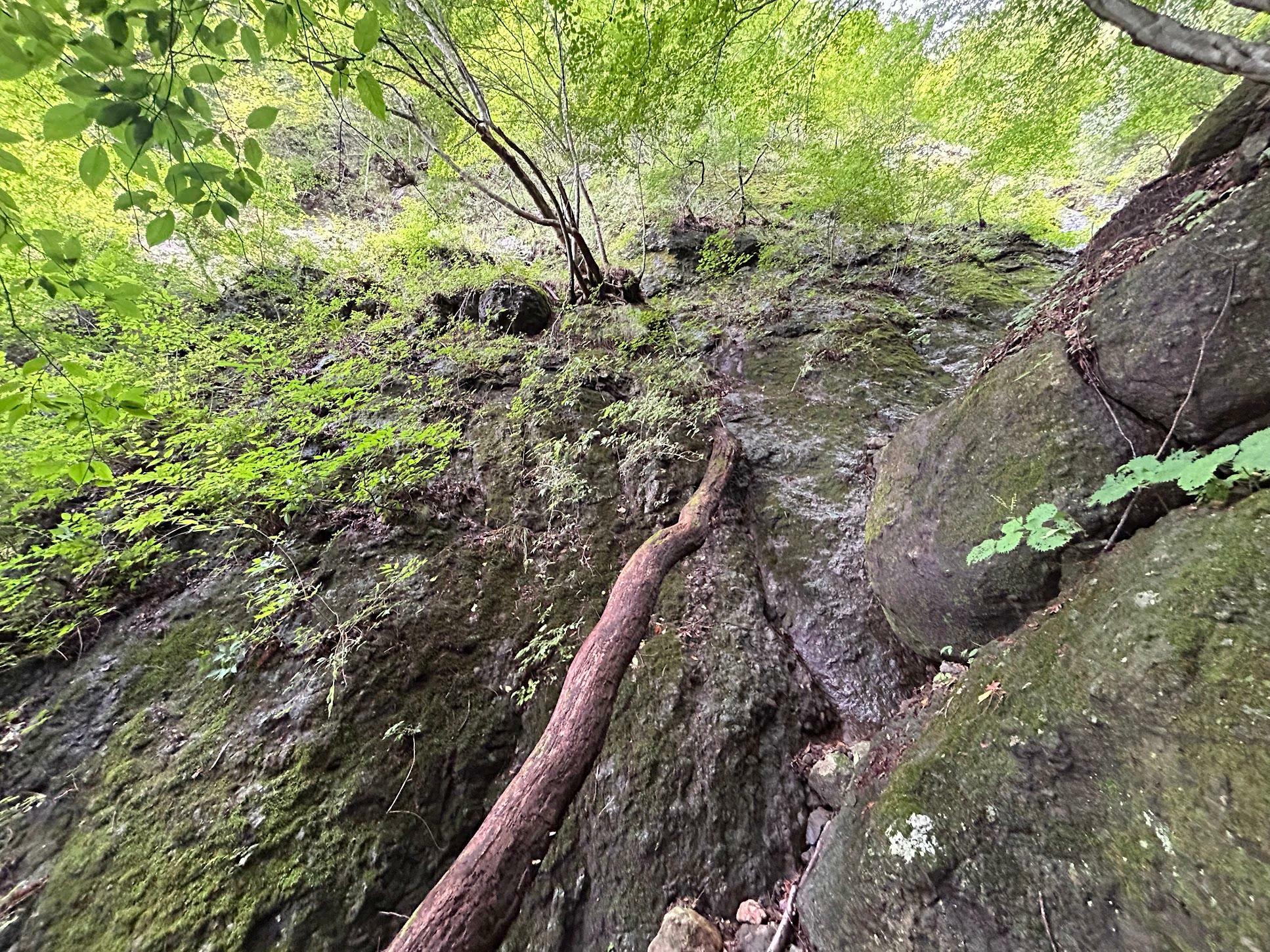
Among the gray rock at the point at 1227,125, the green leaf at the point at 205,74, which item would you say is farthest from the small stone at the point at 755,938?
the gray rock at the point at 1227,125

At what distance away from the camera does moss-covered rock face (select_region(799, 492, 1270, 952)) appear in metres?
1.35

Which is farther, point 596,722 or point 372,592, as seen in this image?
point 372,592

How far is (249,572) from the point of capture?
13.0 feet

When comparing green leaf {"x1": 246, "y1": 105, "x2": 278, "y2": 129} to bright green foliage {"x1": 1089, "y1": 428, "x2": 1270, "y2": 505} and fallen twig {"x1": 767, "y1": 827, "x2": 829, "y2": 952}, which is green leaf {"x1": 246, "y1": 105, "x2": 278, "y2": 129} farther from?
fallen twig {"x1": 767, "y1": 827, "x2": 829, "y2": 952}

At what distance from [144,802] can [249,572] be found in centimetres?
171

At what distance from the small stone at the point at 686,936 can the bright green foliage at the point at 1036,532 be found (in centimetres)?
248

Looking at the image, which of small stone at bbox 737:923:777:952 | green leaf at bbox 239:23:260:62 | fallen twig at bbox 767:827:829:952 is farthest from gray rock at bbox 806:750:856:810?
green leaf at bbox 239:23:260:62

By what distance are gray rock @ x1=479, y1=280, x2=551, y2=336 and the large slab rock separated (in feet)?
23.1

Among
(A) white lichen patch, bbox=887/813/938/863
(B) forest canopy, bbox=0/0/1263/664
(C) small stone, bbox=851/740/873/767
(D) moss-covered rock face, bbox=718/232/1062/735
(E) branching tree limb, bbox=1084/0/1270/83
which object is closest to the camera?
(B) forest canopy, bbox=0/0/1263/664

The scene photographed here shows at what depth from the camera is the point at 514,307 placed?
7.63 metres

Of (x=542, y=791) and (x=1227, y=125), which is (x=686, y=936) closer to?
(x=542, y=791)

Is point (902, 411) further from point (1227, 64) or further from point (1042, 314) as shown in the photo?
point (1227, 64)

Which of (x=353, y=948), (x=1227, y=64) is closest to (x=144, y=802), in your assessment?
(x=353, y=948)

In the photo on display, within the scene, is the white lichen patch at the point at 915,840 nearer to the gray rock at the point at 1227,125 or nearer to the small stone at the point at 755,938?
the small stone at the point at 755,938
